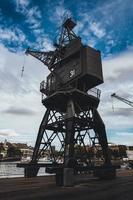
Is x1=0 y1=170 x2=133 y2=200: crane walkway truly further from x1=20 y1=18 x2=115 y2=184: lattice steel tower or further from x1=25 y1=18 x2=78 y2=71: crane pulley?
x1=25 y1=18 x2=78 y2=71: crane pulley

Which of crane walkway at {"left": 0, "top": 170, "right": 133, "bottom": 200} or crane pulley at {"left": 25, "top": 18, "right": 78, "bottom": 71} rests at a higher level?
crane pulley at {"left": 25, "top": 18, "right": 78, "bottom": 71}

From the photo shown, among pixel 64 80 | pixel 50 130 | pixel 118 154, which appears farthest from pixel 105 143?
pixel 118 154

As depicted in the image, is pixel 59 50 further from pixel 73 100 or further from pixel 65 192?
pixel 65 192

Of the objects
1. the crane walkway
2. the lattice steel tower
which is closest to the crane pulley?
the lattice steel tower

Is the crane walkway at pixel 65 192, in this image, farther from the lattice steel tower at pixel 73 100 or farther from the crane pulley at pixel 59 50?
the crane pulley at pixel 59 50

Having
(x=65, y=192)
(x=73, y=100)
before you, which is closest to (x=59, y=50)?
(x=73, y=100)

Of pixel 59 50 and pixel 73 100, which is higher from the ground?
pixel 59 50

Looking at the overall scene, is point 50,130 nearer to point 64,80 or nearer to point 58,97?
point 58,97

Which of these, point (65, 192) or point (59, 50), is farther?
point (59, 50)

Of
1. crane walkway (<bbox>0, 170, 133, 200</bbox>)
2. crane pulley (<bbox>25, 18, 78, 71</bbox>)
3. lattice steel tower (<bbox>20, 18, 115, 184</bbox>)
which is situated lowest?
crane walkway (<bbox>0, 170, 133, 200</bbox>)

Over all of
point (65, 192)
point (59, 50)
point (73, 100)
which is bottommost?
point (65, 192)

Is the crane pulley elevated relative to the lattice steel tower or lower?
elevated

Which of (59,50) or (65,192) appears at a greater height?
(59,50)

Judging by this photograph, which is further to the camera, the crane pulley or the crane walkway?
the crane pulley
